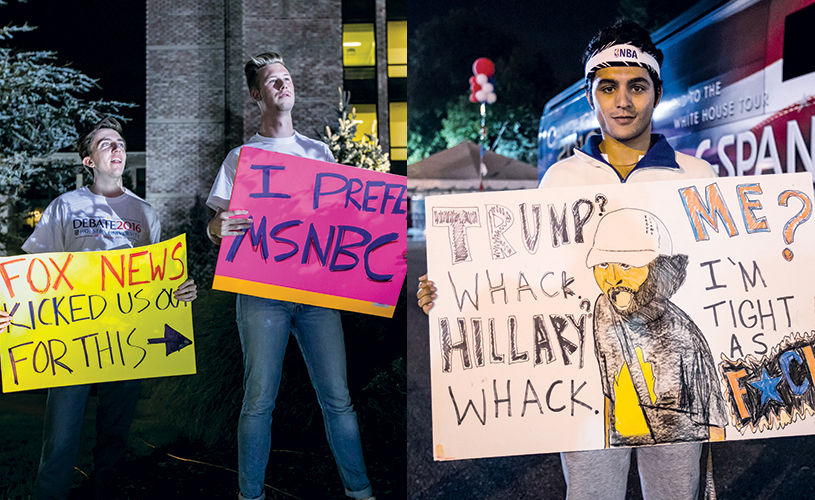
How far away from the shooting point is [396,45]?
38.7ft

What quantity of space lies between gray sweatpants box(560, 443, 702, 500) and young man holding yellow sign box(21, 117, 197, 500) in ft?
4.98

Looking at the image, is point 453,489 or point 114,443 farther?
point 453,489

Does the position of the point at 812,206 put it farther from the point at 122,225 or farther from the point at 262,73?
the point at 122,225

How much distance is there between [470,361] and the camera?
1823mm

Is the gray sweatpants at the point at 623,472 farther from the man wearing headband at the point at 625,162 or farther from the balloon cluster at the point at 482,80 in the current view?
the balloon cluster at the point at 482,80

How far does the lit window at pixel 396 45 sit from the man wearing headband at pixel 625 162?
10206mm

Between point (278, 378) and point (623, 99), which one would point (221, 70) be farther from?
point (623, 99)

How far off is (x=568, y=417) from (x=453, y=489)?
1112 mm

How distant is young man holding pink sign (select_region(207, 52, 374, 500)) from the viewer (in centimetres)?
214

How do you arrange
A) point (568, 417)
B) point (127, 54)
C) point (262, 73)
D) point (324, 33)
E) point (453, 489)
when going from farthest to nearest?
point (324, 33), point (127, 54), point (453, 489), point (262, 73), point (568, 417)

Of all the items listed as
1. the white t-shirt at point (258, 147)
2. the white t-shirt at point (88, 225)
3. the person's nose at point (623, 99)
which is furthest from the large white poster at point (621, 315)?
the white t-shirt at point (88, 225)

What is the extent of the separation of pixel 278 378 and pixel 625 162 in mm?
1420

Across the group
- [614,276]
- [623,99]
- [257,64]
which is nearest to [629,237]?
[614,276]

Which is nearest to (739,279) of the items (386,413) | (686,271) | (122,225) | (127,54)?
(686,271)
